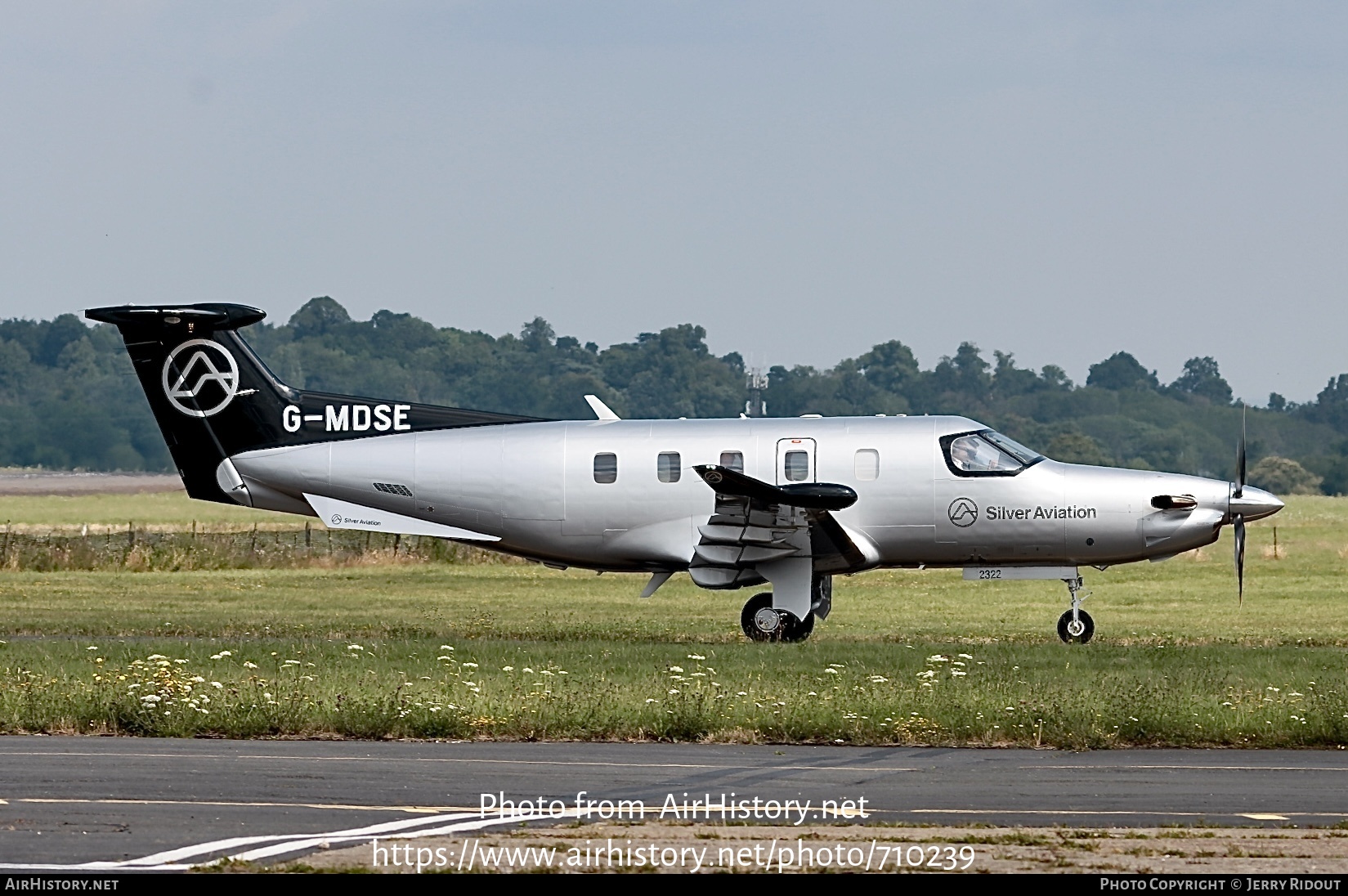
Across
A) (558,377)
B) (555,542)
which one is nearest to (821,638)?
(555,542)

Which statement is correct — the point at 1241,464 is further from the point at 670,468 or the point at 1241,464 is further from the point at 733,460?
the point at 670,468

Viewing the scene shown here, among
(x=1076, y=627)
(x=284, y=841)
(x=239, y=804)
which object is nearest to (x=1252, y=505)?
(x=1076, y=627)

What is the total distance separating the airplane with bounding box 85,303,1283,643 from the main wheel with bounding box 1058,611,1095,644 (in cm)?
2

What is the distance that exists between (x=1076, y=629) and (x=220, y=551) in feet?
81.0

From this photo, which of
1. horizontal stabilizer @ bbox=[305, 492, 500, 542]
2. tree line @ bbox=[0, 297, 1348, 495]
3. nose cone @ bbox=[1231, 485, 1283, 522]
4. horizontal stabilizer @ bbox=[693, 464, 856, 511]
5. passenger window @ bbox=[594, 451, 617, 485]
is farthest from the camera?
tree line @ bbox=[0, 297, 1348, 495]

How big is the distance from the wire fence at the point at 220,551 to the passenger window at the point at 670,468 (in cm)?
1637

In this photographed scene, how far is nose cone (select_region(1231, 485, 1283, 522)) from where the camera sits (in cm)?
2389

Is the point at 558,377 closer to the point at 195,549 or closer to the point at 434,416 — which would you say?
the point at 195,549

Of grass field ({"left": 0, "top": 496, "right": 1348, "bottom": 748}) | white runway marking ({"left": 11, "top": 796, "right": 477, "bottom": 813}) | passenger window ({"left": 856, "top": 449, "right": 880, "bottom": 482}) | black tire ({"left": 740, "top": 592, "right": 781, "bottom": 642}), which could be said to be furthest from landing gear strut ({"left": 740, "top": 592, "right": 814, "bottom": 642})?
white runway marking ({"left": 11, "top": 796, "right": 477, "bottom": 813})

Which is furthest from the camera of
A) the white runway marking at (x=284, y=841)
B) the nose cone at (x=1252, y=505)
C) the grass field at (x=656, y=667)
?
the nose cone at (x=1252, y=505)

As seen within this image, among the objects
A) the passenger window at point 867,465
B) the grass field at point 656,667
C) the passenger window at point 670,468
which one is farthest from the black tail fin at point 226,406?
the passenger window at point 867,465

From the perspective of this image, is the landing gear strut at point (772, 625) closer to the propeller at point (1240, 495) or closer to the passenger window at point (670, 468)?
the passenger window at point (670, 468)

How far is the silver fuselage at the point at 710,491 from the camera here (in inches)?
948

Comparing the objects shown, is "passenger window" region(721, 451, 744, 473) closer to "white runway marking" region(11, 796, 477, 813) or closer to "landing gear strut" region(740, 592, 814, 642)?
"landing gear strut" region(740, 592, 814, 642)
